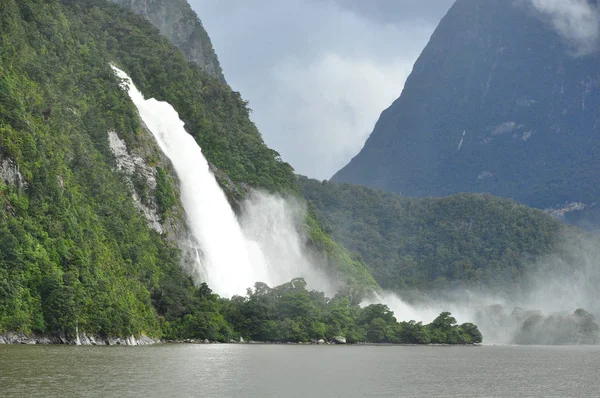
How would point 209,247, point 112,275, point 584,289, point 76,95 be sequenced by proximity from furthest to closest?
point 584,289 < point 209,247 < point 76,95 < point 112,275

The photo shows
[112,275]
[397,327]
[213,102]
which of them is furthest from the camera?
[213,102]

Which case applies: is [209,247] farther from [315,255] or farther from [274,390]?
[274,390]

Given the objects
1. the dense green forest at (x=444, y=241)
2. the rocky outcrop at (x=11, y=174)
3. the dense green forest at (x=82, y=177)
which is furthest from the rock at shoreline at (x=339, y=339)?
the dense green forest at (x=444, y=241)

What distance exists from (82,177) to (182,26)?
94.9m

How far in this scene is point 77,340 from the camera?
193ft

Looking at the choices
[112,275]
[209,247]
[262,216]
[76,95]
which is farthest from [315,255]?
[112,275]

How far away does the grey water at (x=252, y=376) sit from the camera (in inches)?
1336

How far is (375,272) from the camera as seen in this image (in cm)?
17262

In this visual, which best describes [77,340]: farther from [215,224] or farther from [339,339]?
[215,224]

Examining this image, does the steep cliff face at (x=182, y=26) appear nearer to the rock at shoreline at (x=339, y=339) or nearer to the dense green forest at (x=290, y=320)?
the dense green forest at (x=290, y=320)

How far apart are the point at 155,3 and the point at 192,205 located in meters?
80.3

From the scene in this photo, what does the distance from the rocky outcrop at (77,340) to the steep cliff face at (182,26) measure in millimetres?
103790

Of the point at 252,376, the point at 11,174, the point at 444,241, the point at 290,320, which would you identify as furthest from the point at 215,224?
the point at 444,241

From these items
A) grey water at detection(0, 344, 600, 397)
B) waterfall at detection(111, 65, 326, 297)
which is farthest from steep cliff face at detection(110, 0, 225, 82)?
grey water at detection(0, 344, 600, 397)
